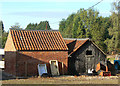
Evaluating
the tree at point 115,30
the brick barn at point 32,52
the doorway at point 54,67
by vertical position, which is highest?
the tree at point 115,30

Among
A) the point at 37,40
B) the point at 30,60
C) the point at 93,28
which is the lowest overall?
the point at 30,60

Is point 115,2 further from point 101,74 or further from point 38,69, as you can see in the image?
point 38,69

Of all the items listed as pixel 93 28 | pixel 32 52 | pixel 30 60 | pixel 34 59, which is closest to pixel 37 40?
pixel 32 52

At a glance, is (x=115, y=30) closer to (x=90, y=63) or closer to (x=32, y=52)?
(x=90, y=63)

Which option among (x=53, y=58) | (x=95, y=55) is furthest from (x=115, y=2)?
(x=53, y=58)

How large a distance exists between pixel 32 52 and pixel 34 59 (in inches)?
33.3

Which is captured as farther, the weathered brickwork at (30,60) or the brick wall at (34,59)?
the brick wall at (34,59)

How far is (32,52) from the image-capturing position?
2880 cm

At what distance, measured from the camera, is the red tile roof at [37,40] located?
29053 millimetres

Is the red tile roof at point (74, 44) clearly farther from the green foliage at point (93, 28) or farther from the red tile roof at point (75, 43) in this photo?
the green foliage at point (93, 28)

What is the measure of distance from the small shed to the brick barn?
1056 millimetres

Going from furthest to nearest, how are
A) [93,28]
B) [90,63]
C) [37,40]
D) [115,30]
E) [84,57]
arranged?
[93,28]
[115,30]
[90,63]
[84,57]
[37,40]

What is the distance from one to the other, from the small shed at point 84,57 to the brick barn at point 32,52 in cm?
106

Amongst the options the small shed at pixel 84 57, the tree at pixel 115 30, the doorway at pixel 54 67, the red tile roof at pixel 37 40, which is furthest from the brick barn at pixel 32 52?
the tree at pixel 115 30
